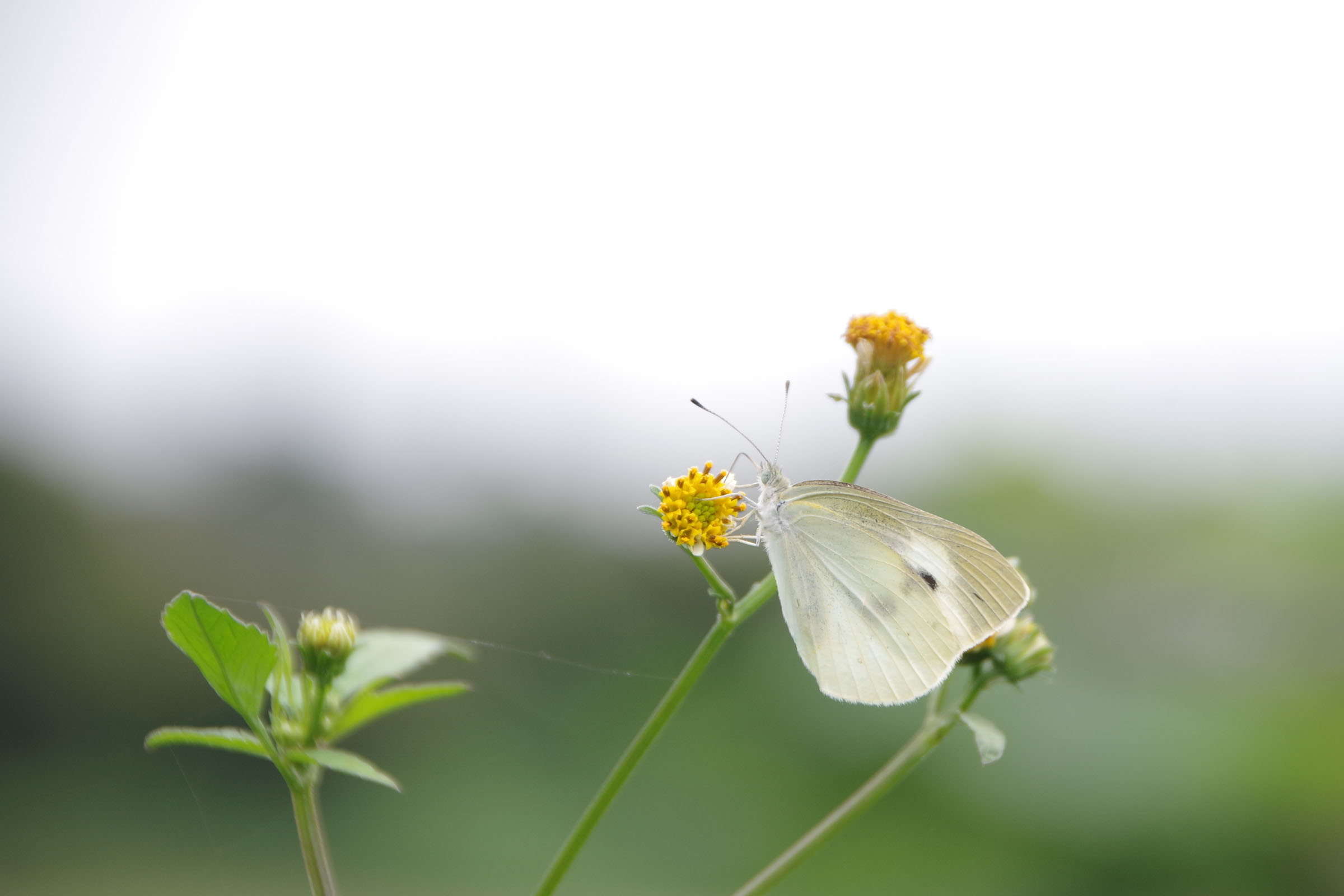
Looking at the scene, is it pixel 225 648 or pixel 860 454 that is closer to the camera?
pixel 225 648

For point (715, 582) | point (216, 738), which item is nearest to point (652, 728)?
point (715, 582)

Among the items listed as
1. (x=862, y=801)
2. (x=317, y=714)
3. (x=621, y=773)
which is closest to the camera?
(x=621, y=773)

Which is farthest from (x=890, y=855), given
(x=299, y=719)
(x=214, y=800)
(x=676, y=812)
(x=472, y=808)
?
(x=299, y=719)

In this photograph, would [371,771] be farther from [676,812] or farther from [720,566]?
[676,812]

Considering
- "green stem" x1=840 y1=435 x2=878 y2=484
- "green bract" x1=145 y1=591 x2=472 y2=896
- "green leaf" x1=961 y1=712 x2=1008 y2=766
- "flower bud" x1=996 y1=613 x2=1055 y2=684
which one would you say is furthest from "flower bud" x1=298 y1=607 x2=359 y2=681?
"flower bud" x1=996 y1=613 x2=1055 y2=684

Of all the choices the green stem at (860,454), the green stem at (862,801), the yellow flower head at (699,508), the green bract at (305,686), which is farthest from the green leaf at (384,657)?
the green stem at (860,454)

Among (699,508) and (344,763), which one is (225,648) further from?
(699,508)
